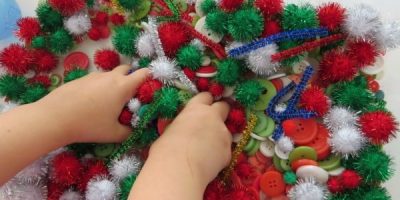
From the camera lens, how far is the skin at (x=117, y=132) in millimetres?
570

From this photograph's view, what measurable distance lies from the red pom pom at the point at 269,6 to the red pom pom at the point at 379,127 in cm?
20

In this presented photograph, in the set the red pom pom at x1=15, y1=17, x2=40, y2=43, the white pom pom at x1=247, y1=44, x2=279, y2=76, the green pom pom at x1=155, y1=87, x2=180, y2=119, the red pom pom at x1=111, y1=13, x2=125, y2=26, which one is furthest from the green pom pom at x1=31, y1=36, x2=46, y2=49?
the white pom pom at x1=247, y1=44, x2=279, y2=76

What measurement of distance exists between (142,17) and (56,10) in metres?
0.14

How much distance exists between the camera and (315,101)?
64cm

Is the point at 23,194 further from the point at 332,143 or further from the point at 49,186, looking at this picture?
the point at 332,143

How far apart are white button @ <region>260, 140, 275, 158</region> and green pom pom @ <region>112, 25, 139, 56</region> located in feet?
0.80

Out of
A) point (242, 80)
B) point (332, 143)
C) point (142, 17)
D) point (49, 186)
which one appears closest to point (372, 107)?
point (332, 143)

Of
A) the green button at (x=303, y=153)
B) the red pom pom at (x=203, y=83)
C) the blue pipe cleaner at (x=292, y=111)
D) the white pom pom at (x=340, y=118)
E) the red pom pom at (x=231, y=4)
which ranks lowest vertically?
the green button at (x=303, y=153)

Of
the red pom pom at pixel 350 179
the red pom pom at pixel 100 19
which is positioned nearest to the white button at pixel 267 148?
the red pom pom at pixel 350 179

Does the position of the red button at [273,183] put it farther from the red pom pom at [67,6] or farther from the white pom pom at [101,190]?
the red pom pom at [67,6]

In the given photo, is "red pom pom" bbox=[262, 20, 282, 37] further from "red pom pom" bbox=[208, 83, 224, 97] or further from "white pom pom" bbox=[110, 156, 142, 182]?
"white pom pom" bbox=[110, 156, 142, 182]

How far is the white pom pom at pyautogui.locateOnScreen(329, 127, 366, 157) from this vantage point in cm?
62

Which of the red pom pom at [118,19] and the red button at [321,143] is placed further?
the red pom pom at [118,19]

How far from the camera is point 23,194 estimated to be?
67cm
